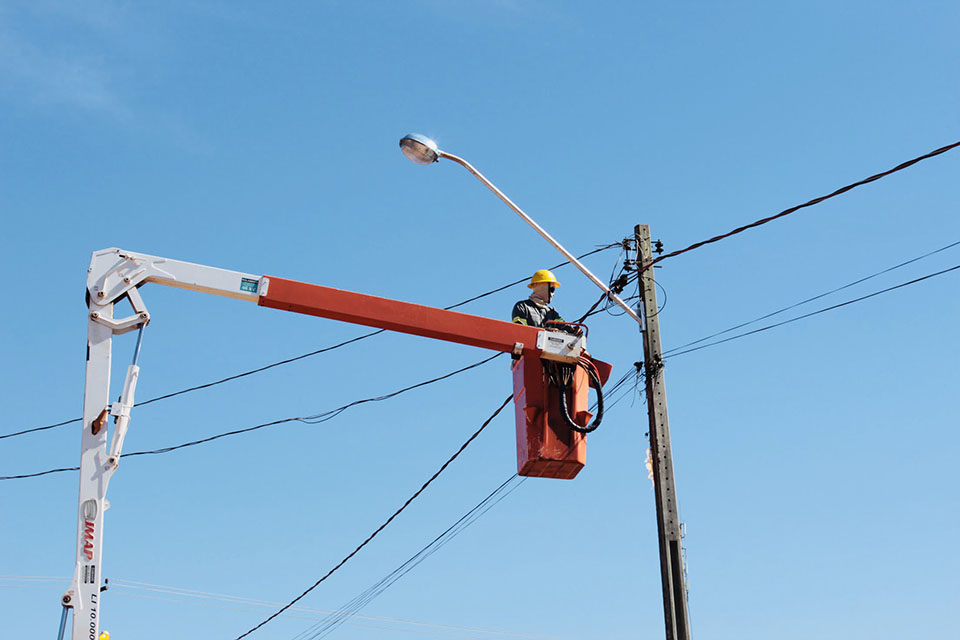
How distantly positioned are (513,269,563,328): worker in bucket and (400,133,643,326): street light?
0.56 meters

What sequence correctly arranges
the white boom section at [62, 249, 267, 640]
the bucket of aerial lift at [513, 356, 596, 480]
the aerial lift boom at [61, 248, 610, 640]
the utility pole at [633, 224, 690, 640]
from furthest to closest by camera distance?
1. the utility pole at [633, 224, 690, 640]
2. the bucket of aerial lift at [513, 356, 596, 480]
3. the aerial lift boom at [61, 248, 610, 640]
4. the white boom section at [62, 249, 267, 640]

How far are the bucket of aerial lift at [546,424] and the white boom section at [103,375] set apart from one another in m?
2.84

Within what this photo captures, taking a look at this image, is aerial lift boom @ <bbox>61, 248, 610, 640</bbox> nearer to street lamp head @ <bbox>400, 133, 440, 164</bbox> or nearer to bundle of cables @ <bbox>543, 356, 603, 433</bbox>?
bundle of cables @ <bbox>543, 356, 603, 433</bbox>

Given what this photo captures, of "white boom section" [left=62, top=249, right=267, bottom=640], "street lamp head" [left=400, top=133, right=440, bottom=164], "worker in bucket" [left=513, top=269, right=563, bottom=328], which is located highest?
"street lamp head" [left=400, top=133, right=440, bottom=164]

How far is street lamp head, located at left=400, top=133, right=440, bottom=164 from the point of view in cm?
1213

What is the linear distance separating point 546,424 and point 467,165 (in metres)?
3.27

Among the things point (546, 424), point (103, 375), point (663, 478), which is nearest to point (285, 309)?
point (103, 375)

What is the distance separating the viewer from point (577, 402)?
1115 centimetres

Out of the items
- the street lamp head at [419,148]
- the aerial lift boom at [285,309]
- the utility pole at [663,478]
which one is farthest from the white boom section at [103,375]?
the utility pole at [663,478]

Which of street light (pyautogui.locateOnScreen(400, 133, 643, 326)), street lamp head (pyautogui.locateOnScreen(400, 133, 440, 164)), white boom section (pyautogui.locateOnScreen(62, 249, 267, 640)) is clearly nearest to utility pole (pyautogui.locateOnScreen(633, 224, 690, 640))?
street light (pyautogui.locateOnScreen(400, 133, 643, 326))

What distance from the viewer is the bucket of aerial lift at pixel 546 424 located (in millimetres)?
10930

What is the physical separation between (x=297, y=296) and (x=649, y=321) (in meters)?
4.82

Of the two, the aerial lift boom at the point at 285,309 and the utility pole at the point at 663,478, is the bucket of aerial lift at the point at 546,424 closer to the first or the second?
the aerial lift boom at the point at 285,309

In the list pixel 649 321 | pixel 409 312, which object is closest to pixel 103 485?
pixel 409 312
